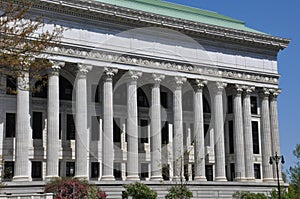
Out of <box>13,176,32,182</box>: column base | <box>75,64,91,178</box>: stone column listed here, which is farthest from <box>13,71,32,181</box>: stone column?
<box>75,64,91,178</box>: stone column

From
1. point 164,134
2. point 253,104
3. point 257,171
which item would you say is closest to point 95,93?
point 164,134

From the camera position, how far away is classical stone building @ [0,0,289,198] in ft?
165

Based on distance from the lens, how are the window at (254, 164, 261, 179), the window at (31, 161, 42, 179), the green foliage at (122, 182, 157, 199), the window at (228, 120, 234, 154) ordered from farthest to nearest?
the window at (254, 164, 261, 179), the window at (228, 120, 234, 154), the window at (31, 161, 42, 179), the green foliage at (122, 182, 157, 199)

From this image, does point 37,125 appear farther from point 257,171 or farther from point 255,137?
point 257,171

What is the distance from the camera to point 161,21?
57531 millimetres

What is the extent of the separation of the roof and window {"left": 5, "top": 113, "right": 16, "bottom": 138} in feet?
51.8

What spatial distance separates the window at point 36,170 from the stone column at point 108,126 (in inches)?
241

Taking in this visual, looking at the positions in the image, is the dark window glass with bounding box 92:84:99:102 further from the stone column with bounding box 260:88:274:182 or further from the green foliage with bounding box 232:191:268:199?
the stone column with bounding box 260:88:274:182

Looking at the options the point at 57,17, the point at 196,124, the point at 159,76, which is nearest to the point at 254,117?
the point at 196,124

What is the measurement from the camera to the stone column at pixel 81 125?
165 feet

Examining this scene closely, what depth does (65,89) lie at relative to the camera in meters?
54.6

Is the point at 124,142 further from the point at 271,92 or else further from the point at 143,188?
the point at 271,92

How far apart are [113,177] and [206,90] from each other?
1877cm

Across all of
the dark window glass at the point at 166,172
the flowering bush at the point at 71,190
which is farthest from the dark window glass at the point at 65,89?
the flowering bush at the point at 71,190
